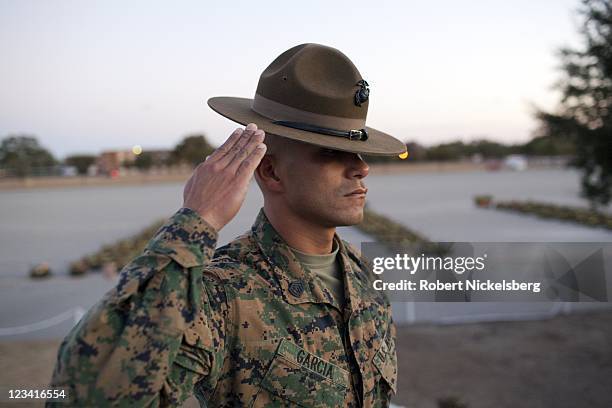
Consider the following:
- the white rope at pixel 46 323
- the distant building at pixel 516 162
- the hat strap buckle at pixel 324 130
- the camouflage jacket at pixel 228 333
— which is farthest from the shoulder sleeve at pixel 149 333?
the distant building at pixel 516 162

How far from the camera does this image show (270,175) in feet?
5.26

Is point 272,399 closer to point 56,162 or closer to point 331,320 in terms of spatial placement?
point 331,320

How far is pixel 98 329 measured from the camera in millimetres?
1019

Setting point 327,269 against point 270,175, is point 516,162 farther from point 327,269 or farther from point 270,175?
point 270,175

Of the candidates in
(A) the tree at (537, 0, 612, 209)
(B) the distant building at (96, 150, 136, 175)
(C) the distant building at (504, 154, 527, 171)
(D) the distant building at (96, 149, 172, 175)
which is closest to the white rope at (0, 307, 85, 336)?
(A) the tree at (537, 0, 612, 209)

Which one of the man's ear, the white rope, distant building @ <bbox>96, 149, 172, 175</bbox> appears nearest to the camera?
the man's ear

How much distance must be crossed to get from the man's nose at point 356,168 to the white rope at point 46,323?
6.89 meters

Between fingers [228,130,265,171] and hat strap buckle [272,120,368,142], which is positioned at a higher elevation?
hat strap buckle [272,120,368,142]

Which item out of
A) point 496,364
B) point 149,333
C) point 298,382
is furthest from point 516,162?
point 149,333

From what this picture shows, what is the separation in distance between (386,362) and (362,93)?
2.75 ft

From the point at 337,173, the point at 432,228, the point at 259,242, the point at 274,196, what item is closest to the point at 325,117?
the point at 337,173

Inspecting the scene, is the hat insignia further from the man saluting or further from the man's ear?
the man's ear

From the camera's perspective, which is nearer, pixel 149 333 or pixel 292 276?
pixel 149 333

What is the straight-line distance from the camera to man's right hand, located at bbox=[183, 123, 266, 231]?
116cm
